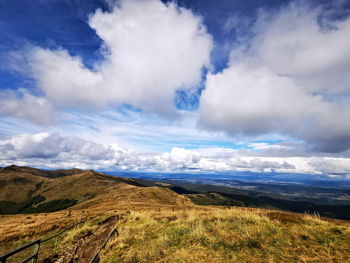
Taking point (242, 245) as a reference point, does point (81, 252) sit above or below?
below

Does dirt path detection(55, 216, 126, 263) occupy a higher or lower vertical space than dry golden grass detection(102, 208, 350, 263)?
lower

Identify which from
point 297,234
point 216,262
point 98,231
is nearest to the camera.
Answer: point 216,262

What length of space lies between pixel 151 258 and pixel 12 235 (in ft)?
62.1

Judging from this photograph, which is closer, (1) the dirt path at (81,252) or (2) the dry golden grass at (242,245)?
(2) the dry golden grass at (242,245)

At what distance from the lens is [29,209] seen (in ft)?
501

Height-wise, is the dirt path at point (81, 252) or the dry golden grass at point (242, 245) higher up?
the dry golden grass at point (242, 245)

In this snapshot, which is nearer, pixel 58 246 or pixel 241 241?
pixel 241 241

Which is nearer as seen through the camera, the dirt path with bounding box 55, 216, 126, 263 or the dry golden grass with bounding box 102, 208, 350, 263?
the dry golden grass with bounding box 102, 208, 350, 263

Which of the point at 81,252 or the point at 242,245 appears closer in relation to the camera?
the point at 242,245

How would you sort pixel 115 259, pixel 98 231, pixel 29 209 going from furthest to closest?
1. pixel 29 209
2. pixel 98 231
3. pixel 115 259

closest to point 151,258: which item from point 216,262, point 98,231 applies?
point 216,262

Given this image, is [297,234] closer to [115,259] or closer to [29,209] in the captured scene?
[115,259]

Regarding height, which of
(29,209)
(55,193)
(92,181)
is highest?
(92,181)

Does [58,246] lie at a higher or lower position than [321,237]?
lower
